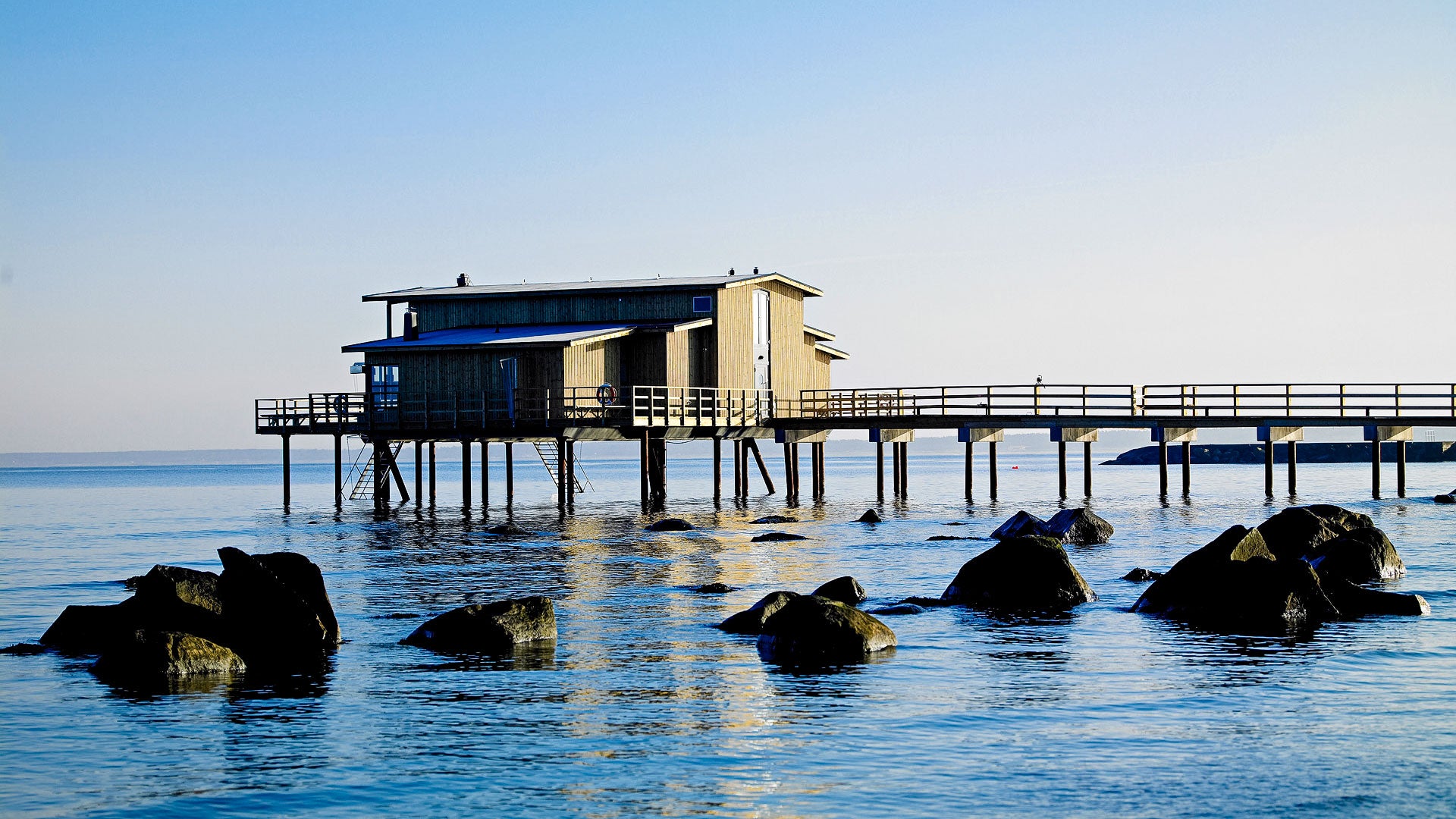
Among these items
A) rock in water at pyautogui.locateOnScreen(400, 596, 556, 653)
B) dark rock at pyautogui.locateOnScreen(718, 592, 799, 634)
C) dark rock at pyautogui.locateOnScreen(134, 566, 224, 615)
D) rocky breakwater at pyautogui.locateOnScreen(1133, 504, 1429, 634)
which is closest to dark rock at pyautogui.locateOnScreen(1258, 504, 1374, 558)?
rocky breakwater at pyautogui.locateOnScreen(1133, 504, 1429, 634)

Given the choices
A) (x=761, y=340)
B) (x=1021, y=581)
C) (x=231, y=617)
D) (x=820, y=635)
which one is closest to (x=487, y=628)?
(x=231, y=617)

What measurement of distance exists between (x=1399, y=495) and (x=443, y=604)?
39849 millimetres

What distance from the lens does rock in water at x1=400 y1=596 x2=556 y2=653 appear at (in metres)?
20.0

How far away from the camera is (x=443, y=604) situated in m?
24.7

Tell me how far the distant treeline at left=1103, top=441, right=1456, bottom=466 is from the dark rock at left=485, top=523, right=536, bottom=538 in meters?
96.3

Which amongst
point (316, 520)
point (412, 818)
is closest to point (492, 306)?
point (316, 520)

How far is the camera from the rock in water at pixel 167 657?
59.7 feet

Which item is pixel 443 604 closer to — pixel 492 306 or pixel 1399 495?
pixel 492 306

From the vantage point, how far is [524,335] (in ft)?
159

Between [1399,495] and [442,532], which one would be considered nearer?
[442,532]

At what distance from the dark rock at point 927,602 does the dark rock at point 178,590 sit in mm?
10112

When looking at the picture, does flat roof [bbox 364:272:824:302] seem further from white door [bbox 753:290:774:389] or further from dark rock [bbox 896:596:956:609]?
dark rock [bbox 896:596:956:609]

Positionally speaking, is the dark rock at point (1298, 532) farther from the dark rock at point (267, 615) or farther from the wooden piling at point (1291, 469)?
the wooden piling at point (1291, 469)

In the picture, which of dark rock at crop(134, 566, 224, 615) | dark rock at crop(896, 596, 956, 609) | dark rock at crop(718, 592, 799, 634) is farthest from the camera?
dark rock at crop(896, 596, 956, 609)
